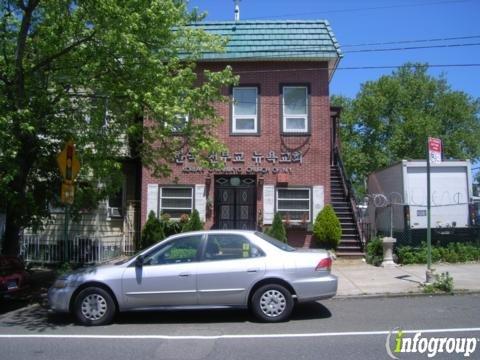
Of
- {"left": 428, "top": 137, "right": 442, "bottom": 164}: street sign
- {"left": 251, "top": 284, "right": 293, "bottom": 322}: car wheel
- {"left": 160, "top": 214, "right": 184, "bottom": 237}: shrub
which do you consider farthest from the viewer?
{"left": 160, "top": 214, "right": 184, "bottom": 237}: shrub

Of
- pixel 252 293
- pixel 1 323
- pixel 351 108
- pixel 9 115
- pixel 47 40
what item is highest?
pixel 351 108

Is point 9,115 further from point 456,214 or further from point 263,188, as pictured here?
point 456,214

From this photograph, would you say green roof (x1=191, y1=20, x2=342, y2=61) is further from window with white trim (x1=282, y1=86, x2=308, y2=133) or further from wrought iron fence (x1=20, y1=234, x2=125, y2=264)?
wrought iron fence (x1=20, y1=234, x2=125, y2=264)

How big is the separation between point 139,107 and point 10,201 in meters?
3.43

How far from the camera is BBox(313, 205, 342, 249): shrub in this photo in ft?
54.3

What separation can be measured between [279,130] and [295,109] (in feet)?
2.94

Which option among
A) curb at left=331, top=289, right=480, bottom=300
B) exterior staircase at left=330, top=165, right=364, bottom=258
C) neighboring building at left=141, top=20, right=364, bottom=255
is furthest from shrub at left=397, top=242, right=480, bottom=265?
curb at left=331, top=289, right=480, bottom=300

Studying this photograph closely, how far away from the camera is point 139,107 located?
34.9ft

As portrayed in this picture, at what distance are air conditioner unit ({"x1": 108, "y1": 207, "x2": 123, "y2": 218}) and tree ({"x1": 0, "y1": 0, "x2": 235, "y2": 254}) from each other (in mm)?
6126

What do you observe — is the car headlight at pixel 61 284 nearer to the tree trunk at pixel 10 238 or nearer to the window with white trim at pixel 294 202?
the tree trunk at pixel 10 238

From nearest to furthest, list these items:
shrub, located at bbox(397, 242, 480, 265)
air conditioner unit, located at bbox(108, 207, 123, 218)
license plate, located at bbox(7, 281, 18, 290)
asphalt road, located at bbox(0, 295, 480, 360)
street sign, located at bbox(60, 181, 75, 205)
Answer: asphalt road, located at bbox(0, 295, 480, 360) → license plate, located at bbox(7, 281, 18, 290) → street sign, located at bbox(60, 181, 75, 205) → shrub, located at bbox(397, 242, 480, 265) → air conditioner unit, located at bbox(108, 207, 123, 218)

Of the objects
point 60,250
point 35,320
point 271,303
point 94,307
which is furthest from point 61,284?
point 60,250

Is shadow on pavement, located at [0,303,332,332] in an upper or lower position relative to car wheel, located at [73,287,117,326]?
lower

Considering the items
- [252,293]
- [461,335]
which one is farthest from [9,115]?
[461,335]
